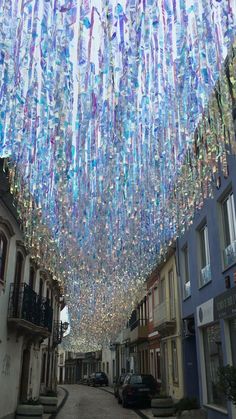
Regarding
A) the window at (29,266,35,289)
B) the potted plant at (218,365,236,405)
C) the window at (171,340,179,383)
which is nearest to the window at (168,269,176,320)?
the window at (171,340,179,383)

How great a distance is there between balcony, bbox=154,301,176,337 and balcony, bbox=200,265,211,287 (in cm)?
544

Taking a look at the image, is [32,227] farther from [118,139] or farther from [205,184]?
[118,139]

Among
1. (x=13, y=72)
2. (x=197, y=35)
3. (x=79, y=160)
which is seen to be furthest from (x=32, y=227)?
(x=197, y=35)

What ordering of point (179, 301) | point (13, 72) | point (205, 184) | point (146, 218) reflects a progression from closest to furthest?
point (13, 72), point (205, 184), point (146, 218), point (179, 301)

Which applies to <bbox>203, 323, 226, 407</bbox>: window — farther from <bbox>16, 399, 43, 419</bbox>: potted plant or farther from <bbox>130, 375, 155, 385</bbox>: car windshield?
<bbox>130, 375, 155, 385</bbox>: car windshield

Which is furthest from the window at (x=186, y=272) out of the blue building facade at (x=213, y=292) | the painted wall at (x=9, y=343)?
the painted wall at (x=9, y=343)

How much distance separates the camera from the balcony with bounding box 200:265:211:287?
1345 centimetres

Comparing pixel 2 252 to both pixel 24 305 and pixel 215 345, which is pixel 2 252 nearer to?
pixel 24 305

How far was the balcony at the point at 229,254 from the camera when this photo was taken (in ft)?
36.3

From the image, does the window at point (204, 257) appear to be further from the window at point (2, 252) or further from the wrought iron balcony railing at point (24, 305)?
the window at point (2, 252)

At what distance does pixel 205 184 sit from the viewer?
30.0ft

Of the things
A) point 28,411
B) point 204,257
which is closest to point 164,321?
point 204,257

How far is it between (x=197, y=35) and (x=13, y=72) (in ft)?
6.98

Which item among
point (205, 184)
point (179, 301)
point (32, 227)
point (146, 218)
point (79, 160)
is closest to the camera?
point (79, 160)
